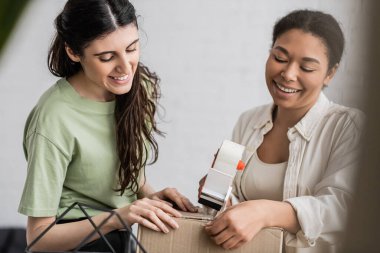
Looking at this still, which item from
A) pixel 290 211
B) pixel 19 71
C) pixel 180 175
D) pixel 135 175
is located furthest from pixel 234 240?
pixel 19 71

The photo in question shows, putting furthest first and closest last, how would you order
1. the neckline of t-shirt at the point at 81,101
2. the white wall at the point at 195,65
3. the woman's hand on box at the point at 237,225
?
the white wall at the point at 195,65 < the neckline of t-shirt at the point at 81,101 < the woman's hand on box at the point at 237,225

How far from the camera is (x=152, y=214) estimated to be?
1.02 metres

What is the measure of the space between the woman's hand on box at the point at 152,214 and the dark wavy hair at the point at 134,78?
0.55 ft

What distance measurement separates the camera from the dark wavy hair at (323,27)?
3.94 feet

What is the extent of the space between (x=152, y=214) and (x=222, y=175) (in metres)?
0.14

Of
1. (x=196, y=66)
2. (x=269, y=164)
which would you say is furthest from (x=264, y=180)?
(x=196, y=66)

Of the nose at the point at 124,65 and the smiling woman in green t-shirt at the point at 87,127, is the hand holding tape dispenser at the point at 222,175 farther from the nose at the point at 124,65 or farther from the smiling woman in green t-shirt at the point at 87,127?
the nose at the point at 124,65

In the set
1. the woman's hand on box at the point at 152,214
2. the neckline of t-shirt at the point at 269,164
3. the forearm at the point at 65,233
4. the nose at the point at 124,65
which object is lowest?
the forearm at the point at 65,233

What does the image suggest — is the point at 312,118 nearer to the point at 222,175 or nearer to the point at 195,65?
the point at 222,175

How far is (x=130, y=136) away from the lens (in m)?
1.24

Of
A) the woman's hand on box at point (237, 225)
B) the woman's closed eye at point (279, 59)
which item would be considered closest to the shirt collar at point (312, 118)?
the woman's closed eye at point (279, 59)

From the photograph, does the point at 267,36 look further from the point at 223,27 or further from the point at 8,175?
the point at 8,175

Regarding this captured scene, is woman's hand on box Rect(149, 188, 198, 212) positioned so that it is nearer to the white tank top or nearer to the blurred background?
the white tank top

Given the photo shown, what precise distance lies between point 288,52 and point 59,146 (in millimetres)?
476
